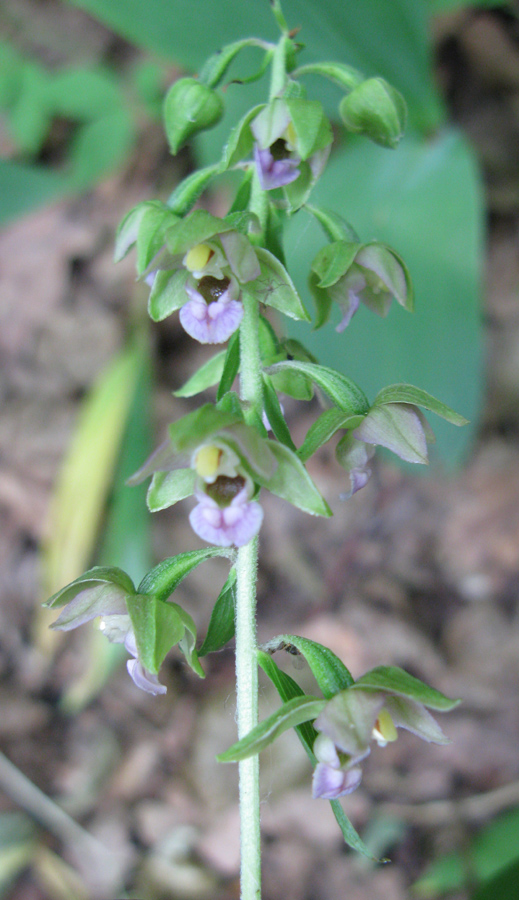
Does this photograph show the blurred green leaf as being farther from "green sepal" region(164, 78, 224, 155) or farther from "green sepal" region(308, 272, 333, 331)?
"green sepal" region(164, 78, 224, 155)

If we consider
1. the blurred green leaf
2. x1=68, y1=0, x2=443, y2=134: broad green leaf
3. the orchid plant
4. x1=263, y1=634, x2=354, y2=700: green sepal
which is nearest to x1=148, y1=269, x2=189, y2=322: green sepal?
the orchid plant

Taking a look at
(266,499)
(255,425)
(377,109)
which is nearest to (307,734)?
(255,425)

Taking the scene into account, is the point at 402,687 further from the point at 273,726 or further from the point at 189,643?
the point at 189,643

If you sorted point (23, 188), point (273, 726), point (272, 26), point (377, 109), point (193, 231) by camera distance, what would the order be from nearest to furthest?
point (273, 726)
point (193, 231)
point (377, 109)
point (272, 26)
point (23, 188)

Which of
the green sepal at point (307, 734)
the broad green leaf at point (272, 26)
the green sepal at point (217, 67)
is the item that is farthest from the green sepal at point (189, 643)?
the broad green leaf at point (272, 26)

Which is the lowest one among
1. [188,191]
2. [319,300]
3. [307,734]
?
[307,734]

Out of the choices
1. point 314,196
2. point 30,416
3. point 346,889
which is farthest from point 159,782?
point 314,196
